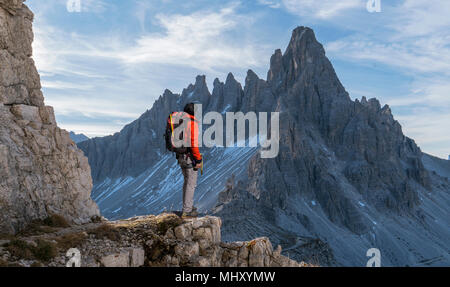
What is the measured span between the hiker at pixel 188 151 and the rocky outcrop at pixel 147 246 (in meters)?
0.82

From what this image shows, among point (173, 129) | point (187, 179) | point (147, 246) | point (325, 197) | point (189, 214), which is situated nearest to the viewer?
point (147, 246)

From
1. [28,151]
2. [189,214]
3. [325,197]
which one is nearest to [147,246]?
[189,214]

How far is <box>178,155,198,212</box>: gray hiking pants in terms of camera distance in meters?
14.1

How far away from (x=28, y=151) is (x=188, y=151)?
5845 millimetres

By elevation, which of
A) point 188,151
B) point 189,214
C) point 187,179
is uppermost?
point 188,151

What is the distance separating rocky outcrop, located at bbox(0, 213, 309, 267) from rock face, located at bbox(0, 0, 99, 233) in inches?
67.3

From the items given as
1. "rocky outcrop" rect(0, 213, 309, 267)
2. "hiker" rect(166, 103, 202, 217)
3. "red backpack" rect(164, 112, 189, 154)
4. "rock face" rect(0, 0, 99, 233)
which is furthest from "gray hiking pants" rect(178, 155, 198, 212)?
"rock face" rect(0, 0, 99, 233)

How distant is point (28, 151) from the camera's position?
47.5 ft

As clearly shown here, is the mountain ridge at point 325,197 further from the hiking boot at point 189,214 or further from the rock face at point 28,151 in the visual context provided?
the hiking boot at point 189,214

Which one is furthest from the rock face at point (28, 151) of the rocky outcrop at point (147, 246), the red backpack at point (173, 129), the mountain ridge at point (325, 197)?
the mountain ridge at point (325, 197)

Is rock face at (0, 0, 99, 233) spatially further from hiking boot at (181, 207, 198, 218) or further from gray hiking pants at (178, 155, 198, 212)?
gray hiking pants at (178, 155, 198, 212)

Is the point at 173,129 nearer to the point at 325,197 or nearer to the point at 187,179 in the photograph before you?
the point at 187,179
